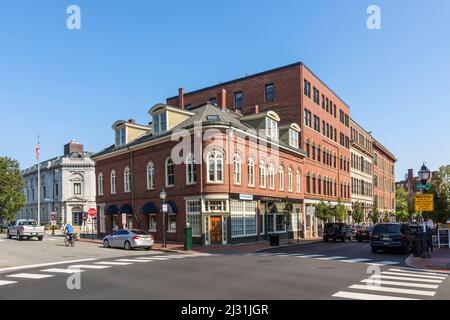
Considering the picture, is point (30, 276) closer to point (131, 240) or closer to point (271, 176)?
point (131, 240)

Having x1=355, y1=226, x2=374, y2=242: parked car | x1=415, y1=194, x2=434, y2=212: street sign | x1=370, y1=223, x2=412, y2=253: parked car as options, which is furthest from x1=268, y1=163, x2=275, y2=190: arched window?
x1=415, y1=194, x2=434, y2=212: street sign

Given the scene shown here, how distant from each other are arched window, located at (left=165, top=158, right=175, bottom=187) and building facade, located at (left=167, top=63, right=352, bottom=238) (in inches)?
413

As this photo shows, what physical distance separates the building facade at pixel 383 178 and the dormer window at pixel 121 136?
1929 inches

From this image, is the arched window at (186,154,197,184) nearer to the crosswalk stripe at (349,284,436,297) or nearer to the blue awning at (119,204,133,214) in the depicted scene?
the blue awning at (119,204,133,214)

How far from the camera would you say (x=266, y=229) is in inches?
1433

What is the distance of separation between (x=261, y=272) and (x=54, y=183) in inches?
2502

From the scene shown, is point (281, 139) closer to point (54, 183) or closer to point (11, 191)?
point (11, 191)

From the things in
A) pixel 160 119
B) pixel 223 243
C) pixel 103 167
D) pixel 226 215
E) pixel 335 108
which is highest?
pixel 335 108

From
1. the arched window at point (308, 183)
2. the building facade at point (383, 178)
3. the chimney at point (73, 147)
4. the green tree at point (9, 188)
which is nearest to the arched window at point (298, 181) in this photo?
the arched window at point (308, 183)

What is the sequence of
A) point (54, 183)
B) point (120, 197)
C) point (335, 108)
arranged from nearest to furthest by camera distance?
point (120, 197), point (335, 108), point (54, 183)

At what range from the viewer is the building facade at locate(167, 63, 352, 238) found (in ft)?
148

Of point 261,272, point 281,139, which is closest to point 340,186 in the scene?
point 281,139

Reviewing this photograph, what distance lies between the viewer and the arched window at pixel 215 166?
30.8 metres

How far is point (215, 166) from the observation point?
101 ft
